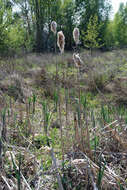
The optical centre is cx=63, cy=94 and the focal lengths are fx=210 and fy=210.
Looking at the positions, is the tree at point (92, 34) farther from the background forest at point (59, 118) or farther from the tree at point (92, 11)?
the tree at point (92, 11)

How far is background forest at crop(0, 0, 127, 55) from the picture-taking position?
10788 millimetres

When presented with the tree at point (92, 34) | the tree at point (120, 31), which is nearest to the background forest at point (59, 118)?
the tree at point (92, 34)

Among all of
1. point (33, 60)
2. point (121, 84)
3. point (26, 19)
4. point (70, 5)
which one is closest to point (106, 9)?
point (70, 5)

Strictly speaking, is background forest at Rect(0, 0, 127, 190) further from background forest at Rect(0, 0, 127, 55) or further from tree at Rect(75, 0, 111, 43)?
tree at Rect(75, 0, 111, 43)

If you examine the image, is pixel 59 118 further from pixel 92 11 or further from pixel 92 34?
pixel 92 11

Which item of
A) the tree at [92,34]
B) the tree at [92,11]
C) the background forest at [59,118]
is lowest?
the background forest at [59,118]

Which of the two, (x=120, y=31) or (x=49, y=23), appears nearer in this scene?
(x=49, y=23)

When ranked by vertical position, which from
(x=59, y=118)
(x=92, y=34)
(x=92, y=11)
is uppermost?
(x=92, y=11)

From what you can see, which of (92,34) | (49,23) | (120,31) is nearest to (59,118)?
(49,23)

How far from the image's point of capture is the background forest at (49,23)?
10788mm

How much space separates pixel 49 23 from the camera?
27.6 ft

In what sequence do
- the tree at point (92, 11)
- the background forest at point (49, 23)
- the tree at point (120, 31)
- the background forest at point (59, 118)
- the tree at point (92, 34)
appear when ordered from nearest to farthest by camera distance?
the background forest at point (59, 118) < the background forest at point (49, 23) < the tree at point (92, 34) < the tree at point (92, 11) < the tree at point (120, 31)

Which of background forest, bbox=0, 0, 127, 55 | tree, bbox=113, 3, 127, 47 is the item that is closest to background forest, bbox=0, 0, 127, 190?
background forest, bbox=0, 0, 127, 55

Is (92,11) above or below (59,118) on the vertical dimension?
above
